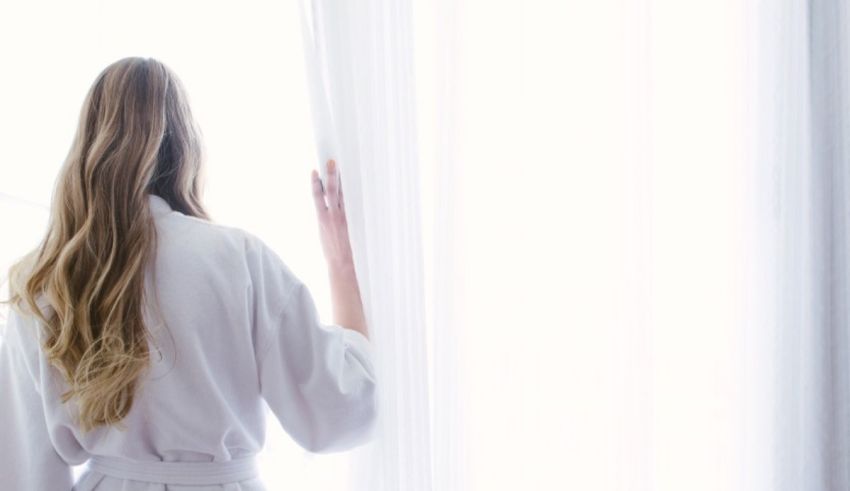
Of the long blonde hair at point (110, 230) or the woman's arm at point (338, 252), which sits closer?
the long blonde hair at point (110, 230)

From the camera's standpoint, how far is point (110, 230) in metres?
0.91

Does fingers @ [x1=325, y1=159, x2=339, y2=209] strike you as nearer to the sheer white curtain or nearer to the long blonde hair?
the sheer white curtain

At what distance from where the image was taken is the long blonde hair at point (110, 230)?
0.87 meters

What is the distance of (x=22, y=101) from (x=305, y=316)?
0.59 meters

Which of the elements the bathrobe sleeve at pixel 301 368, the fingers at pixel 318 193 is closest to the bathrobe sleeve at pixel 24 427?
the bathrobe sleeve at pixel 301 368

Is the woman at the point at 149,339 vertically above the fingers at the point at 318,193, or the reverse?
the fingers at the point at 318,193

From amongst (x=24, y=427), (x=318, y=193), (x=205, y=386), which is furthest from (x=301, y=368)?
(x=24, y=427)

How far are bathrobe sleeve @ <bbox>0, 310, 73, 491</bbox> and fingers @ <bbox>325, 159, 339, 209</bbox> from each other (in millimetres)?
405

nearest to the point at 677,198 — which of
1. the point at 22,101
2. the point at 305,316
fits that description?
the point at 305,316

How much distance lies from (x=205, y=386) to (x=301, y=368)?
114mm

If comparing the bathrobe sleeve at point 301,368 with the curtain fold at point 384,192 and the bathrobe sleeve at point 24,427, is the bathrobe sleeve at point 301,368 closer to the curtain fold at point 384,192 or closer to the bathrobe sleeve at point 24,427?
the curtain fold at point 384,192

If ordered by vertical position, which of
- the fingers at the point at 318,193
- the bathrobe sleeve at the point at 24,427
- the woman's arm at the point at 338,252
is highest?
the fingers at the point at 318,193

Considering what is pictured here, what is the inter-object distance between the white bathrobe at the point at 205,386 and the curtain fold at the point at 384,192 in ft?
0.15

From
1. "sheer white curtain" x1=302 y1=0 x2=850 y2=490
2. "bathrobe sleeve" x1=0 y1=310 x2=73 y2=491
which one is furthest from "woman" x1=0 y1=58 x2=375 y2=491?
"sheer white curtain" x1=302 y1=0 x2=850 y2=490
